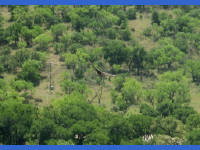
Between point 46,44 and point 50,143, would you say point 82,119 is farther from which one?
point 46,44

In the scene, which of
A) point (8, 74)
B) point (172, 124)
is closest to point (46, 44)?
point (8, 74)

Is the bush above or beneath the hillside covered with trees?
above

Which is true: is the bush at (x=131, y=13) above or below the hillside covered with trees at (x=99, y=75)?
above

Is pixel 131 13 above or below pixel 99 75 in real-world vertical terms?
above

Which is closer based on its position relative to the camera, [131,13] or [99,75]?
[99,75]

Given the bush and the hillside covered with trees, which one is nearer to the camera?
the hillside covered with trees

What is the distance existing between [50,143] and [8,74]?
90.5ft

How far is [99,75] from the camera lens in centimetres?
9956

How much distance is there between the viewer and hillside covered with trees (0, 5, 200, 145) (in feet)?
251

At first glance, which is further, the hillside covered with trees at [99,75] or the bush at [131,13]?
the bush at [131,13]

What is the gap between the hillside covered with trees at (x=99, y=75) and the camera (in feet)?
251

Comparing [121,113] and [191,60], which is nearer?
[121,113]

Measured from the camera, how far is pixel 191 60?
103 m

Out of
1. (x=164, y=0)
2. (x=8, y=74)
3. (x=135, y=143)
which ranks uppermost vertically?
(x=164, y=0)
